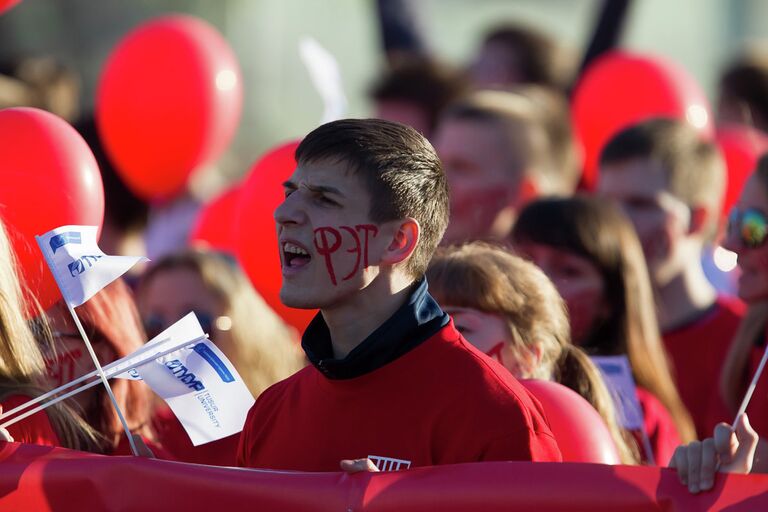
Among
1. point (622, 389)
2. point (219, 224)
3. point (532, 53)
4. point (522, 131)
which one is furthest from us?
point (532, 53)

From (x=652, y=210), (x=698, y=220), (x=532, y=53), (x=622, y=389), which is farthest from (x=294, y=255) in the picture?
(x=532, y=53)

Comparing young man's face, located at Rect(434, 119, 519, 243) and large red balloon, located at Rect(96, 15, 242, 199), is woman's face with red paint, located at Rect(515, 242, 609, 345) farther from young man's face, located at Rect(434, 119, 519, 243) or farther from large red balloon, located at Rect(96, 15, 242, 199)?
large red balloon, located at Rect(96, 15, 242, 199)

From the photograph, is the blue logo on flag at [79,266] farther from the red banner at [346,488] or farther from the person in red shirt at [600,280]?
the person in red shirt at [600,280]

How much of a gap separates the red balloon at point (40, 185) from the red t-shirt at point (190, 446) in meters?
0.67

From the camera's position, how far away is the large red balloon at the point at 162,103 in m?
6.50

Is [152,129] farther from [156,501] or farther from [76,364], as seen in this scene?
[156,501]

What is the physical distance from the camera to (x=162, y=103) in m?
6.50

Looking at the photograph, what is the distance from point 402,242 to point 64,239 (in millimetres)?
727

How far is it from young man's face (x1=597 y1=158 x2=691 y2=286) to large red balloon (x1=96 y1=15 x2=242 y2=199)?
209 centimetres

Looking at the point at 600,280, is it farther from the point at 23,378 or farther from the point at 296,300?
the point at 23,378

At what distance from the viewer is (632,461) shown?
371cm

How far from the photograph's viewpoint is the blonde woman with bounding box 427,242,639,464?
3.59 meters

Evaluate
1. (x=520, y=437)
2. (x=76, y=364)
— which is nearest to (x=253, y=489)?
(x=520, y=437)

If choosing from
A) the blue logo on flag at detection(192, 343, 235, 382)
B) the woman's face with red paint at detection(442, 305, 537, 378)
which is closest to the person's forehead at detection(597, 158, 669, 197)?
the woman's face with red paint at detection(442, 305, 537, 378)
